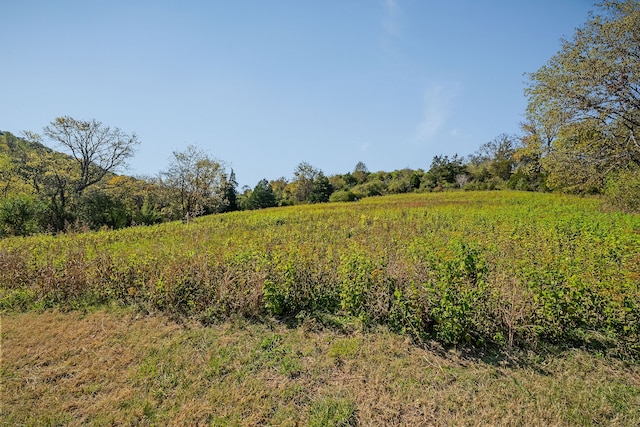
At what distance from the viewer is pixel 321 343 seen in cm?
421

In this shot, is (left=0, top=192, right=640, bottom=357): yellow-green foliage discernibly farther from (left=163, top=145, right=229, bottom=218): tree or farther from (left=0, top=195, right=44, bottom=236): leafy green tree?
(left=163, top=145, right=229, bottom=218): tree

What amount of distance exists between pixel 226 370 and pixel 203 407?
0.64m

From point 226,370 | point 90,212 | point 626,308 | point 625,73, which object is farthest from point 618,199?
point 90,212

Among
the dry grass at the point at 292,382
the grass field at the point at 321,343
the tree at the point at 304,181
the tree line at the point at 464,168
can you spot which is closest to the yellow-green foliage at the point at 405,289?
the grass field at the point at 321,343

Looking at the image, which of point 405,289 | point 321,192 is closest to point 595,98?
point 405,289

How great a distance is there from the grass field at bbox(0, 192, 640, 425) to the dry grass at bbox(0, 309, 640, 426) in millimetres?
18

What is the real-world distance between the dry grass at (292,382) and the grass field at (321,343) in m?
0.02

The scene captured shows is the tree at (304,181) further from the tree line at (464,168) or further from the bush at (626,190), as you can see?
the bush at (626,190)

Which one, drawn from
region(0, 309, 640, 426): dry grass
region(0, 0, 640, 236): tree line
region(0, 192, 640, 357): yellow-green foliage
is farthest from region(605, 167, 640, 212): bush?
region(0, 309, 640, 426): dry grass

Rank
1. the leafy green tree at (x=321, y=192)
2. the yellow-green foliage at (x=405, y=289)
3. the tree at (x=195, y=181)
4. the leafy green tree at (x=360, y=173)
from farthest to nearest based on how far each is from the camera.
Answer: the leafy green tree at (x=360, y=173), the leafy green tree at (x=321, y=192), the tree at (x=195, y=181), the yellow-green foliage at (x=405, y=289)

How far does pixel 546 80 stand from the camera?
14461mm

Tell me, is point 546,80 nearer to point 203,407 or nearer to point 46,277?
point 203,407

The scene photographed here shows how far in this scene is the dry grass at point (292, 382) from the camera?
114 inches

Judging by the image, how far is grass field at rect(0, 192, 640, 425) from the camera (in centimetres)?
300
